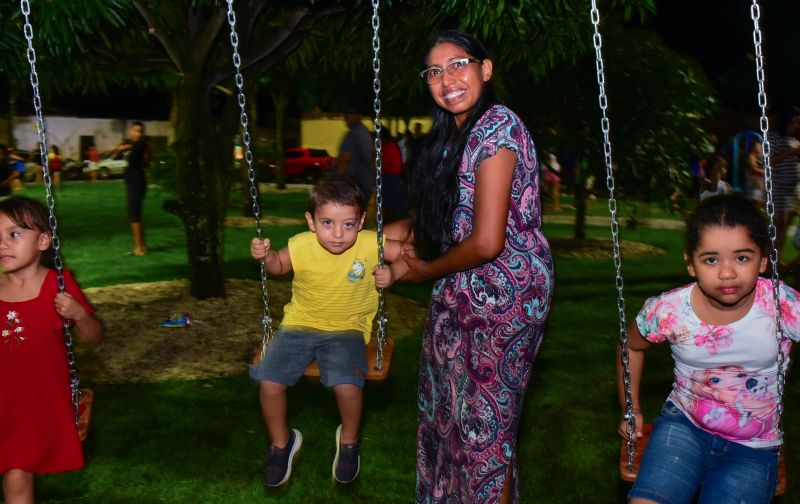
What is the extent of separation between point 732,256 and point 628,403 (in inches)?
24.6

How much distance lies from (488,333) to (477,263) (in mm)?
281

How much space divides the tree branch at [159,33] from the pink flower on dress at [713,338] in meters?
5.16

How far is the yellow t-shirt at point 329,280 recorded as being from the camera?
3.69m

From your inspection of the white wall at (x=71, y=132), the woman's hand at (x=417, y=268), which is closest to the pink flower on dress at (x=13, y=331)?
the woman's hand at (x=417, y=268)

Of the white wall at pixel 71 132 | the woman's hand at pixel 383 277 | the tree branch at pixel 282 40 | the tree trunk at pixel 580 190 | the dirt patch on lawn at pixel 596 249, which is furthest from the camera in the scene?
the white wall at pixel 71 132

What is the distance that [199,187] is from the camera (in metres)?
7.50

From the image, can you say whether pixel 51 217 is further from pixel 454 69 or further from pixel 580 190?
pixel 580 190

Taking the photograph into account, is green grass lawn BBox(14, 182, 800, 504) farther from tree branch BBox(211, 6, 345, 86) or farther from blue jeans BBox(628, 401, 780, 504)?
tree branch BBox(211, 6, 345, 86)

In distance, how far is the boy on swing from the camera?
3.63 meters

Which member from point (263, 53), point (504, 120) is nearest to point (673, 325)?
point (504, 120)

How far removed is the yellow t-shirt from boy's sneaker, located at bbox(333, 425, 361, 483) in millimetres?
507

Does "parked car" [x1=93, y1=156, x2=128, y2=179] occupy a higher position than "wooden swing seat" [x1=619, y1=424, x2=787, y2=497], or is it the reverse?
"wooden swing seat" [x1=619, y1=424, x2=787, y2=497]

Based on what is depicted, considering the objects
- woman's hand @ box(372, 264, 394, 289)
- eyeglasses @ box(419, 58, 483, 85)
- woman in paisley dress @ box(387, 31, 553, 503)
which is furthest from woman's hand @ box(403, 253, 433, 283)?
eyeglasses @ box(419, 58, 483, 85)

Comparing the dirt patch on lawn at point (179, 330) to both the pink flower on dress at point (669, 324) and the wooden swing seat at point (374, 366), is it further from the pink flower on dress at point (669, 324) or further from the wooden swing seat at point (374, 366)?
the pink flower on dress at point (669, 324)
